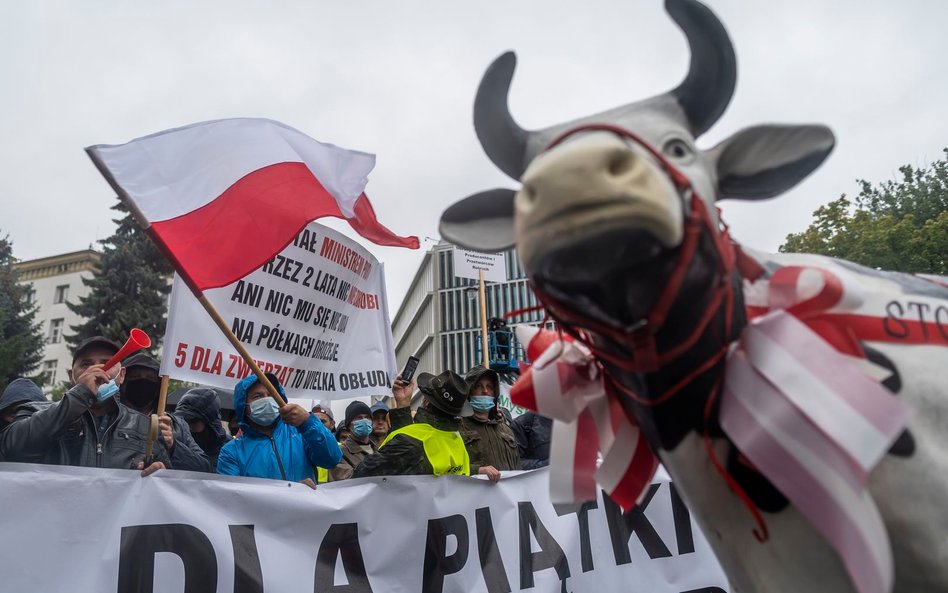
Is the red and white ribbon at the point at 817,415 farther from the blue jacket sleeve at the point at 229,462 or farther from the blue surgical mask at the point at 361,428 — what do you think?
the blue surgical mask at the point at 361,428

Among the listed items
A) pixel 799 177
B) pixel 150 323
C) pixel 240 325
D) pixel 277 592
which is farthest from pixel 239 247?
pixel 150 323

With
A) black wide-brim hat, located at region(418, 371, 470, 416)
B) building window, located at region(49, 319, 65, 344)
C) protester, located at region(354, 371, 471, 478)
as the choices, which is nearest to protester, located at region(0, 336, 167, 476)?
protester, located at region(354, 371, 471, 478)

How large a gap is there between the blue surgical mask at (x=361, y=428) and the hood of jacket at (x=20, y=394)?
152 inches

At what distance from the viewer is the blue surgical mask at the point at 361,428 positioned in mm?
8672

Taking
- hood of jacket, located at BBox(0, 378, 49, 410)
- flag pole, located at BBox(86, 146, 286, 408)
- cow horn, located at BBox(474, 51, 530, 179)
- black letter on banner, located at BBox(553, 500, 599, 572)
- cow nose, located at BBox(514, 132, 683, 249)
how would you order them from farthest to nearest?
1. hood of jacket, located at BBox(0, 378, 49, 410)
2. black letter on banner, located at BBox(553, 500, 599, 572)
3. flag pole, located at BBox(86, 146, 286, 408)
4. cow horn, located at BBox(474, 51, 530, 179)
5. cow nose, located at BBox(514, 132, 683, 249)

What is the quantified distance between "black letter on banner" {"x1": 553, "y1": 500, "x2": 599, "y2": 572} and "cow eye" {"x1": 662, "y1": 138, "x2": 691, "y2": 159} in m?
3.29

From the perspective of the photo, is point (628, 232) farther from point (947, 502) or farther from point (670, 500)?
point (670, 500)

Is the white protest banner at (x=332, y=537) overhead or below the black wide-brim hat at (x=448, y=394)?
below

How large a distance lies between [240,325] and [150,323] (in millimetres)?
26667

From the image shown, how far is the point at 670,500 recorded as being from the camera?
518 cm

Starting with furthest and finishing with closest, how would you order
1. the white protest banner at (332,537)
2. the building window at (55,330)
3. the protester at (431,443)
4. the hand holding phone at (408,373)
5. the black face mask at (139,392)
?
1. the building window at (55,330)
2. the hand holding phone at (408,373)
3. the black face mask at (139,392)
4. the protester at (431,443)
5. the white protest banner at (332,537)

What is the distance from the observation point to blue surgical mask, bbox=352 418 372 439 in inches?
341

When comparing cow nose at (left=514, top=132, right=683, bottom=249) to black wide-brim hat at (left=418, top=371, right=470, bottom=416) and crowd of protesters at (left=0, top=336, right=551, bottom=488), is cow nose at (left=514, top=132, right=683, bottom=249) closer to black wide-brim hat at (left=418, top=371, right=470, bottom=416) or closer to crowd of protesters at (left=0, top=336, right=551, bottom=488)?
crowd of protesters at (left=0, top=336, right=551, bottom=488)

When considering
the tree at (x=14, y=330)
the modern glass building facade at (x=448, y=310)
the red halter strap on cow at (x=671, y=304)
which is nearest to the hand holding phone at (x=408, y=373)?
the red halter strap on cow at (x=671, y=304)
